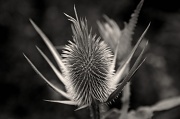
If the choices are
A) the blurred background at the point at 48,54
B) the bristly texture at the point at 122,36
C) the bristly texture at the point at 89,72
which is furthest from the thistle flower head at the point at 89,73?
the blurred background at the point at 48,54

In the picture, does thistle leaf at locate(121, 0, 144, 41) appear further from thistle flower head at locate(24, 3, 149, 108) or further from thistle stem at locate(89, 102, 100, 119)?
thistle stem at locate(89, 102, 100, 119)

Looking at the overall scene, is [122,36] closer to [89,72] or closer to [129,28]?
[129,28]

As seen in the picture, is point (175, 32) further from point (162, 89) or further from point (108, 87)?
point (108, 87)

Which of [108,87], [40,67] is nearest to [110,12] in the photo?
[40,67]

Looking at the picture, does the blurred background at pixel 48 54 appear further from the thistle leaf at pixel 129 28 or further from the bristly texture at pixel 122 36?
the thistle leaf at pixel 129 28

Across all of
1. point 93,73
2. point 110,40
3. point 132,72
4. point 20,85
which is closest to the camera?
point 132,72

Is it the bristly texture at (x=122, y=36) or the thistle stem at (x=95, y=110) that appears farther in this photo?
the bristly texture at (x=122, y=36)

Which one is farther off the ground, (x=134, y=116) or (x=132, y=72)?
(x=132, y=72)
